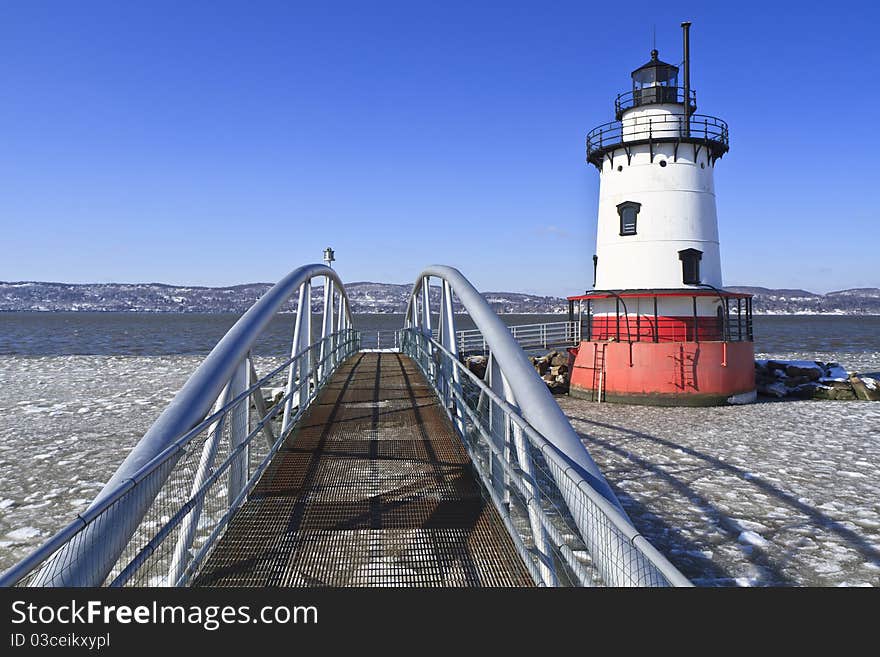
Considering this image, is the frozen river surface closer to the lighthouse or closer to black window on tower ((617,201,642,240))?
the lighthouse

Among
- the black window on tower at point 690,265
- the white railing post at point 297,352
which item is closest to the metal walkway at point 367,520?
the white railing post at point 297,352

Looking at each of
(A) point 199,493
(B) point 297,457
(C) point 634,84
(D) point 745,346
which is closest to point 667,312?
(D) point 745,346

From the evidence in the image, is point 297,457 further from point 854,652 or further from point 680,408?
point 680,408

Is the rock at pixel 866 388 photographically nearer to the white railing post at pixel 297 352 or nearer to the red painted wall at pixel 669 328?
the red painted wall at pixel 669 328

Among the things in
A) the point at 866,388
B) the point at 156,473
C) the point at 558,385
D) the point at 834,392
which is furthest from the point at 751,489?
the point at 866,388

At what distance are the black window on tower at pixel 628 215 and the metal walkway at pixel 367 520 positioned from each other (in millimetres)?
14828

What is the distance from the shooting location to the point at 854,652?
2.30 m

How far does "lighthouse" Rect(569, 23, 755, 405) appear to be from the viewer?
19.8 m

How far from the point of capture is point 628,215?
20906mm

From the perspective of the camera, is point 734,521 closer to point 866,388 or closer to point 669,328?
point 669,328

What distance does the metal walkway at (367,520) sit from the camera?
4059 mm

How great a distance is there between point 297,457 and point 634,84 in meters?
19.2

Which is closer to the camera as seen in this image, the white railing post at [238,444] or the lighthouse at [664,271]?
the white railing post at [238,444]

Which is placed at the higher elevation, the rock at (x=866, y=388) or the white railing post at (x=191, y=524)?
the white railing post at (x=191, y=524)
